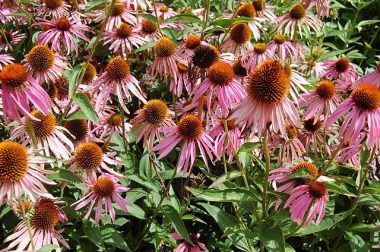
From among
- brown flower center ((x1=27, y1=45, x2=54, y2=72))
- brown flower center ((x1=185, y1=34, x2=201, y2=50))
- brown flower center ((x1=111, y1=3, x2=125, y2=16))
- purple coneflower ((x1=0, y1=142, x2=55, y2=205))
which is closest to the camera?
purple coneflower ((x1=0, y1=142, x2=55, y2=205))

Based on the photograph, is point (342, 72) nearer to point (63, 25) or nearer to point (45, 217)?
point (63, 25)

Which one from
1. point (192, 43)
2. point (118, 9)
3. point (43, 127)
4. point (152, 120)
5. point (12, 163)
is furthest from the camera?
point (118, 9)

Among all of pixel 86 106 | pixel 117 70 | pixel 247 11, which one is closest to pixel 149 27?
pixel 247 11

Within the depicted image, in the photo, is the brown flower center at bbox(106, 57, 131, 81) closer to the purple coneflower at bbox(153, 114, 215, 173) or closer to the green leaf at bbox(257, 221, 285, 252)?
the purple coneflower at bbox(153, 114, 215, 173)

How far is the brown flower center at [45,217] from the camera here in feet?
5.38

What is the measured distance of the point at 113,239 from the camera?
5.84 ft

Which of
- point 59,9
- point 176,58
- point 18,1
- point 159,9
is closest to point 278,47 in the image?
point 176,58

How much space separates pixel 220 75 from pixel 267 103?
41 cm

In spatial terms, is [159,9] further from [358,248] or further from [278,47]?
[358,248]

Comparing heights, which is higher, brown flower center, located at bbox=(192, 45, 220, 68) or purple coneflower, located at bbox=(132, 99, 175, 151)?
brown flower center, located at bbox=(192, 45, 220, 68)

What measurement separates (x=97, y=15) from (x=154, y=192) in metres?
1.48

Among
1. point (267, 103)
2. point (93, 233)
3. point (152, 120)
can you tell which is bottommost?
point (93, 233)

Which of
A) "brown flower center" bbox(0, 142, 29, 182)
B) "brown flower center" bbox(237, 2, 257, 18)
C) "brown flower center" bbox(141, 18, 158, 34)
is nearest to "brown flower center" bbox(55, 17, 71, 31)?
"brown flower center" bbox(141, 18, 158, 34)

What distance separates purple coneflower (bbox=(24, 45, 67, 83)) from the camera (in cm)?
208
